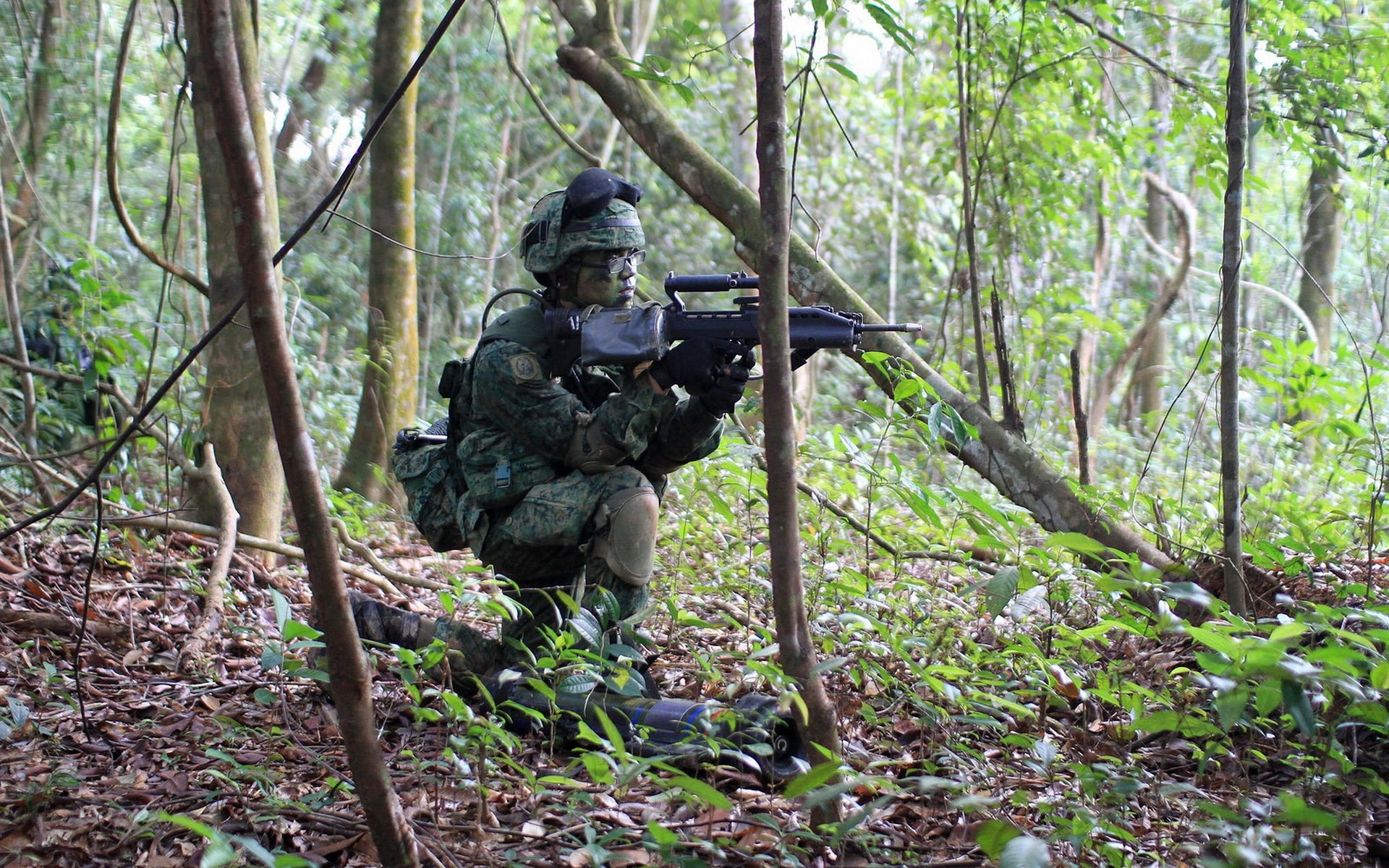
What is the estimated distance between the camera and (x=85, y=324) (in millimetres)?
5562

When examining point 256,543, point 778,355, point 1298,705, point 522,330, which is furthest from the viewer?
point 256,543

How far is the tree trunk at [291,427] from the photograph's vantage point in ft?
6.06

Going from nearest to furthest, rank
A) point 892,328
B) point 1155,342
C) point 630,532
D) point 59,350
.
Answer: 1. point 892,328
2. point 630,532
3. point 59,350
4. point 1155,342

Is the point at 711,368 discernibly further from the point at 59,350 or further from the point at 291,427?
the point at 59,350

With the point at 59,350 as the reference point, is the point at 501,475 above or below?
below

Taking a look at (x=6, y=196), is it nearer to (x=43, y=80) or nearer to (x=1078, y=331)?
(x=43, y=80)

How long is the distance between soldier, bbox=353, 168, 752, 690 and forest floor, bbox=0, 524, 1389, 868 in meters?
0.49

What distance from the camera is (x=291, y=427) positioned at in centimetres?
193

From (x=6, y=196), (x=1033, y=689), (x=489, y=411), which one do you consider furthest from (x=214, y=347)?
(x=6, y=196)

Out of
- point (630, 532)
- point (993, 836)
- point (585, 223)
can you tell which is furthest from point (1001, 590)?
point (585, 223)

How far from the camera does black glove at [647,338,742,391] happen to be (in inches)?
135

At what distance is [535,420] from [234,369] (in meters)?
2.18

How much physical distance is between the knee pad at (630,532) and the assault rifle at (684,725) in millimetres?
407

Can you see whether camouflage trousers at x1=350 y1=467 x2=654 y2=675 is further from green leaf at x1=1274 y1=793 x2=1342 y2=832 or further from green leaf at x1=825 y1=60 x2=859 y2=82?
green leaf at x1=1274 y1=793 x2=1342 y2=832
